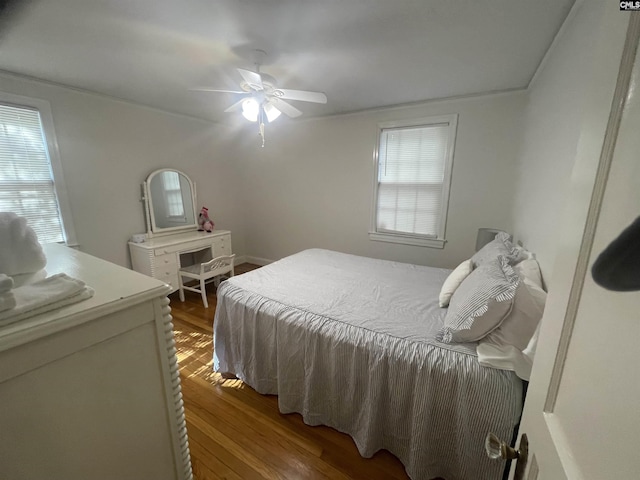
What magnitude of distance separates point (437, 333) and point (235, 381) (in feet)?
4.95

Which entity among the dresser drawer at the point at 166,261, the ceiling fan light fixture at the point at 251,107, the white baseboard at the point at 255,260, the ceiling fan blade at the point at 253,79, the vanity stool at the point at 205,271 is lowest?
the white baseboard at the point at 255,260

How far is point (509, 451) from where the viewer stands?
0.59 meters

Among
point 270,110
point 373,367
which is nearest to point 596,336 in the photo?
point 373,367

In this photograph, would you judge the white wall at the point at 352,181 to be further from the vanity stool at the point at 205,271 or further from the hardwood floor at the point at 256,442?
the hardwood floor at the point at 256,442

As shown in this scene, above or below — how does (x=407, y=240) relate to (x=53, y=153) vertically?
below

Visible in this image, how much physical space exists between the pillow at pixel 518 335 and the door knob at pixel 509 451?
52 centimetres

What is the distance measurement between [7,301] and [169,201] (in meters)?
3.15

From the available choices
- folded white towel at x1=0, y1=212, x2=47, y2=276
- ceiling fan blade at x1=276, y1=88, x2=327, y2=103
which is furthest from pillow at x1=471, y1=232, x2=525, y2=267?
→ folded white towel at x1=0, y1=212, x2=47, y2=276

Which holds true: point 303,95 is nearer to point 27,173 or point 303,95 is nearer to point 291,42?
point 291,42

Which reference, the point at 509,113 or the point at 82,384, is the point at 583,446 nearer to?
the point at 82,384

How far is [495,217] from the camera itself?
8.55 feet

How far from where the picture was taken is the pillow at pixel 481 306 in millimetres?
1106

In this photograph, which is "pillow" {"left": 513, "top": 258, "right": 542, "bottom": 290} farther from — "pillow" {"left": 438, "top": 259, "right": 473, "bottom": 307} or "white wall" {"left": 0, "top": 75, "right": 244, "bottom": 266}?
"white wall" {"left": 0, "top": 75, "right": 244, "bottom": 266}

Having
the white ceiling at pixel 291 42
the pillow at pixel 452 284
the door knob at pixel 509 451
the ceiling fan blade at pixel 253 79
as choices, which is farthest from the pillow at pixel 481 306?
the ceiling fan blade at pixel 253 79
